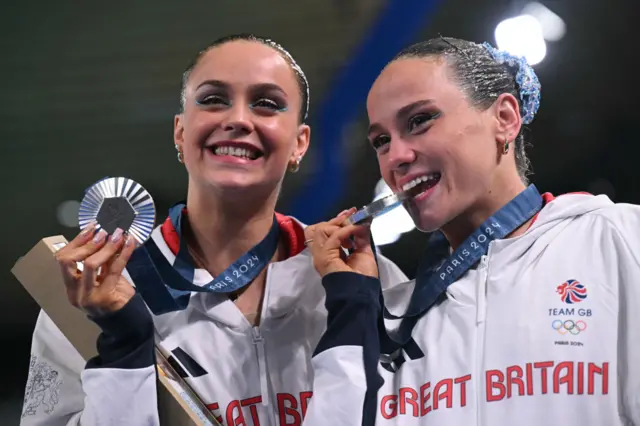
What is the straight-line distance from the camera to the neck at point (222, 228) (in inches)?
68.2

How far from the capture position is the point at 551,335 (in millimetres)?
1280

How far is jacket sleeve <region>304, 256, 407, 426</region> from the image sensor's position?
1.28 metres

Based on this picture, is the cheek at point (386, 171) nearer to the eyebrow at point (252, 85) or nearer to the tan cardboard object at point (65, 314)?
the eyebrow at point (252, 85)

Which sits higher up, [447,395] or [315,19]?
[315,19]

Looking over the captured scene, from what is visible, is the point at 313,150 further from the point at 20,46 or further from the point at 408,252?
the point at 20,46

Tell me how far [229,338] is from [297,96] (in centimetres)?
64

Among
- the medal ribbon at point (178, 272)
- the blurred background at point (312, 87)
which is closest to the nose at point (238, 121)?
the medal ribbon at point (178, 272)

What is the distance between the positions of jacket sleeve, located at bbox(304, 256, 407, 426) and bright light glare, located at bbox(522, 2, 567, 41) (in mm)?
1793

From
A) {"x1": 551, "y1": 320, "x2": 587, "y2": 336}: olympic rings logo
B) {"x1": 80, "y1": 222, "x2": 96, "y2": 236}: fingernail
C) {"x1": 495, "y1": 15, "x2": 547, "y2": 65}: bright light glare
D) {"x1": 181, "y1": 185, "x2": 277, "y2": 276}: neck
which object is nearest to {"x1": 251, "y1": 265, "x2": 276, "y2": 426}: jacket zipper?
{"x1": 181, "y1": 185, "x2": 277, "y2": 276}: neck

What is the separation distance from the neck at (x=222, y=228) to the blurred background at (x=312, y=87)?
1.29 meters

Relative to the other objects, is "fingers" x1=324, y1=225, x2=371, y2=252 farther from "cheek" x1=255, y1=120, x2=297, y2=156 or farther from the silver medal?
"cheek" x1=255, y1=120, x2=297, y2=156

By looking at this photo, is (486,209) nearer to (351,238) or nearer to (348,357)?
(351,238)

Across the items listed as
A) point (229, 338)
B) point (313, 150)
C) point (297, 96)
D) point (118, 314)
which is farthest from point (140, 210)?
point (313, 150)

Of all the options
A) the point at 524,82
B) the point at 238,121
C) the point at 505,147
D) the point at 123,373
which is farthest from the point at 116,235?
the point at 524,82
